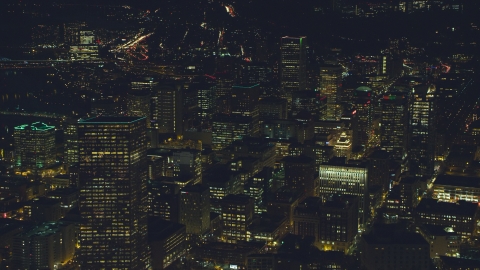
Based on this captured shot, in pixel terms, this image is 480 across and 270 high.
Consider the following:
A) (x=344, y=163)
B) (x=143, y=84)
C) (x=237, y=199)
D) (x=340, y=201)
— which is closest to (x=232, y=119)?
(x=143, y=84)

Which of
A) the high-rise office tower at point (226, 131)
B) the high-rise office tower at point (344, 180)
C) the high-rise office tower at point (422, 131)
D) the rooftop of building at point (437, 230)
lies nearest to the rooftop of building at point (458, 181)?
the high-rise office tower at point (422, 131)

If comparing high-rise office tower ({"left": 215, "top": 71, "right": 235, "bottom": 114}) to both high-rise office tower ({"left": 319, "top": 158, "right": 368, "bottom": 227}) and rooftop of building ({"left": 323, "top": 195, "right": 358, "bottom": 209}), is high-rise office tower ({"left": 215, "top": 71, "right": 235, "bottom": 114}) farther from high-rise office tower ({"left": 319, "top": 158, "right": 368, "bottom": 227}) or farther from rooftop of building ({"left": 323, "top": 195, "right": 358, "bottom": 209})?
rooftop of building ({"left": 323, "top": 195, "right": 358, "bottom": 209})

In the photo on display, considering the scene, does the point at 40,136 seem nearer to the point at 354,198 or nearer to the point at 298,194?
the point at 298,194

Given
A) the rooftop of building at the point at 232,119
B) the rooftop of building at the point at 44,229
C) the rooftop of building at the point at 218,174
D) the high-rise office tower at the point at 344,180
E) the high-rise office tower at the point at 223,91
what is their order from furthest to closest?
the high-rise office tower at the point at 223,91 < the rooftop of building at the point at 232,119 < the rooftop of building at the point at 218,174 < the high-rise office tower at the point at 344,180 < the rooftop of building at the point at 44,229

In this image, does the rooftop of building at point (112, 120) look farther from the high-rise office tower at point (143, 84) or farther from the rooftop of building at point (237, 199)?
the high-rise office tower at point (143, 84)

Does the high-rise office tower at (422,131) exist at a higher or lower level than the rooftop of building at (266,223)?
higher

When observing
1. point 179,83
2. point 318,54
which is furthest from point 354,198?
point 318,54
